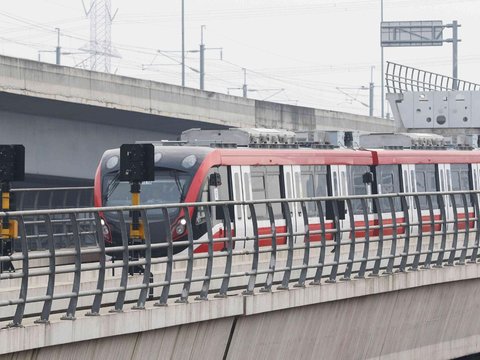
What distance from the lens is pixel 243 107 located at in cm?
5641

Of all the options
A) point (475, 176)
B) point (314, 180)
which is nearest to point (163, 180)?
point (314, 180)

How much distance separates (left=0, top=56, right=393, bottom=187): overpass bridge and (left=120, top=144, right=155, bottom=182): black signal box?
61.7ft

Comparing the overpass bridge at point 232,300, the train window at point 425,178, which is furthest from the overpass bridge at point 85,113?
the overpass bridge at point 232,300

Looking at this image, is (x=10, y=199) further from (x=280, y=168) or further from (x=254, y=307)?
(x=280, y=168)

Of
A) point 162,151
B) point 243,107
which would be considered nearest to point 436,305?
point 162,151

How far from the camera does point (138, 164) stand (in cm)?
1997

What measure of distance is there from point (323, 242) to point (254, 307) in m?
2.52

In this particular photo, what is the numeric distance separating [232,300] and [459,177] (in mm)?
23655

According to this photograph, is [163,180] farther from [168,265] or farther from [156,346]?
[156,346]

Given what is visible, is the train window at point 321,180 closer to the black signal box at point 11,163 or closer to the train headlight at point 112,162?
the train headlight at point 112,162

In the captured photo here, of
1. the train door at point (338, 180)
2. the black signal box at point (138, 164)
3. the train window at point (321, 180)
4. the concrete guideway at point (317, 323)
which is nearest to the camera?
the concrete guideway at point (317, 323)

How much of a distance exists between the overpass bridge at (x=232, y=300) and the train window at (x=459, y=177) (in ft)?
45.6

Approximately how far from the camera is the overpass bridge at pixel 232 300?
1328cm

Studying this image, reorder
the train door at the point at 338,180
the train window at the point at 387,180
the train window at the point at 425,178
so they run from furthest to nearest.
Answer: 1. the train window at the point at 425,178
2. the train window at the point at 387,180
3. the train door at the point at 338,180
